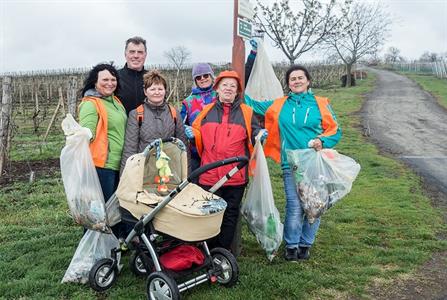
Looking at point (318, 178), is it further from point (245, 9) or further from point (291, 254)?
point (245, 9)

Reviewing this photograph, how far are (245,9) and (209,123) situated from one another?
124 cm

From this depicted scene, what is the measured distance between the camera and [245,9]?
428 centimetres

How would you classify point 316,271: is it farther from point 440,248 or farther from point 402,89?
point 402,89

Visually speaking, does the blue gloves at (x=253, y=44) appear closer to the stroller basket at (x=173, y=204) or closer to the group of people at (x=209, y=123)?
the group of people at (x=209, y=123)

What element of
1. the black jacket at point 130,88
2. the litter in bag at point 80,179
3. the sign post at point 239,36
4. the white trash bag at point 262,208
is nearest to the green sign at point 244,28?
the sign post at point 239,36

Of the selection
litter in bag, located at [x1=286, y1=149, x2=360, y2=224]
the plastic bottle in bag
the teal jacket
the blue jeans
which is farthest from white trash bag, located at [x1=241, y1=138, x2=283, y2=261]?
the teal jacket

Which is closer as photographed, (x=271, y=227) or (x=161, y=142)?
(x=161, y=142)

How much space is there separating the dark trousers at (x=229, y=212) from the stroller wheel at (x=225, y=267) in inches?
11.3

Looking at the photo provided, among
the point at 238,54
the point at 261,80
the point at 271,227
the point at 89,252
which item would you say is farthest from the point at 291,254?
the point at 238,54

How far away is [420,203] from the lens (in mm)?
6367

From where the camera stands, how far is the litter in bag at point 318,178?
4082mm

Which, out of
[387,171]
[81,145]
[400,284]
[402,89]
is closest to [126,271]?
[81,145]

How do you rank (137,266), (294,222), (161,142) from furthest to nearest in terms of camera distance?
(294,222) < (137,266) < (161,142)

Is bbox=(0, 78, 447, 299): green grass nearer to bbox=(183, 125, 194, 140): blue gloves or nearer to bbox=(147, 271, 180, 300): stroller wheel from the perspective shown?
bbox=(147, 271, 180, 300): stroller wheel
